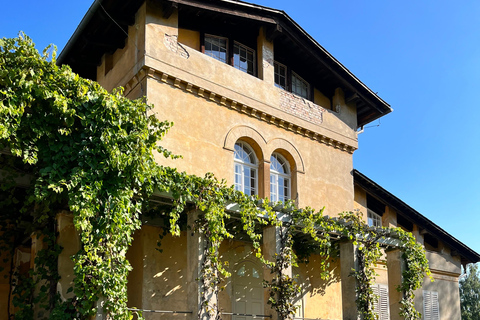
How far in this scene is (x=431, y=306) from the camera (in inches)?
721

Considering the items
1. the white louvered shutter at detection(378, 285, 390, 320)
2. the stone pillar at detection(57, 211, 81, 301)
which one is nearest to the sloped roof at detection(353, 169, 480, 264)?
the white louvered shutter at detection(378, 285, 390, 320)

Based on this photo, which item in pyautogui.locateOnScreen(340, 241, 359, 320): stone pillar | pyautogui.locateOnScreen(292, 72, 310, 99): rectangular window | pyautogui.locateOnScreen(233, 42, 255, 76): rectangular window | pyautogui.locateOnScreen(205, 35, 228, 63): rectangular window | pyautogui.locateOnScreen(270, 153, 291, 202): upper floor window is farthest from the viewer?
pyautogui.locateOnScreen(292, 72, 310, 99): rectangular window

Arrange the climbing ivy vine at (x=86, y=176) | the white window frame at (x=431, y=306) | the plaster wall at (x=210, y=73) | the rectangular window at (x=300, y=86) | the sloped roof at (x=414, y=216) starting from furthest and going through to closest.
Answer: the white window frame at (x=431, y=306)
the sloped roof at (x=414, y=216)
the rectangular window at (x=300, y=86)
the plaster wall at (x=210, y=73)
the climbing ivy vine at (x=86, y=176)

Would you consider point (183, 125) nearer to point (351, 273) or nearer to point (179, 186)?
point (179, 186)

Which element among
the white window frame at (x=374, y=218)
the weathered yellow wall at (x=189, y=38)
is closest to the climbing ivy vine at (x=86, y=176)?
the weathered yellow wall at (x=189, y=38)

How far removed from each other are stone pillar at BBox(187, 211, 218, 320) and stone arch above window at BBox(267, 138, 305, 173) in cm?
464

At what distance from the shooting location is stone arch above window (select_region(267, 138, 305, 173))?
14.5 metres

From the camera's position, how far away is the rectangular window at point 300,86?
16.0m

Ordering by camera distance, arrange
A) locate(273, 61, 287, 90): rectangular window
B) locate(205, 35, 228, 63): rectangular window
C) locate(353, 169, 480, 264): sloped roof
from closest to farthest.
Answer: locate(205, 35, 228, 63): rectangular window → locate(273, 61, 287, 90): rectangular window → locate(353, 169, 480, 264): sloped roof

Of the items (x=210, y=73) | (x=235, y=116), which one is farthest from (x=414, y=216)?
(x=210, y=73)

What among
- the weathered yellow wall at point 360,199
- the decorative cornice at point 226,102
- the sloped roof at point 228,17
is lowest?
the weathered yellow wall at point 360,199

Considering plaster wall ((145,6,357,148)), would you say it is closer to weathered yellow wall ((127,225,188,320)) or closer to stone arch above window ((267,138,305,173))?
stone arch above window ((267,138,305,173))

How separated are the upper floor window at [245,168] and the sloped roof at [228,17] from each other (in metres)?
3.38

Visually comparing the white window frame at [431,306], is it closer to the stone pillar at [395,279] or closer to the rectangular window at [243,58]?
the stone pillar at [395,279]
